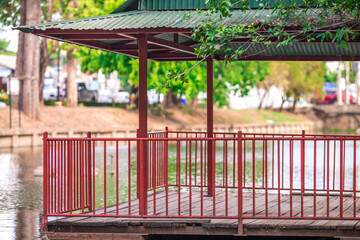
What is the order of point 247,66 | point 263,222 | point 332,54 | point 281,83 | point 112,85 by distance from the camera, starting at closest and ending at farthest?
point 263,222
point 332,54
point 247,66
point 281,83
point 112,85

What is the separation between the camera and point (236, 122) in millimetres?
65062

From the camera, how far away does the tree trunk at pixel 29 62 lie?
145 feet

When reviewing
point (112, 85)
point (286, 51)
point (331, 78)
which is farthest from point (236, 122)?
point (331, 78)

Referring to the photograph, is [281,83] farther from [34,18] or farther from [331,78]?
[331,78]

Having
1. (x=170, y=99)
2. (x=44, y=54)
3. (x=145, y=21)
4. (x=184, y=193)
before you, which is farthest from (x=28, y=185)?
(x=170, y=99)

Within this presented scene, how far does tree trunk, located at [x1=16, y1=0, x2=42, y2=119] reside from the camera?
44.2 m

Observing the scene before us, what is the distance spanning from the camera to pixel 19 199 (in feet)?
56.8

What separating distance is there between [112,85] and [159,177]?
91511 mm

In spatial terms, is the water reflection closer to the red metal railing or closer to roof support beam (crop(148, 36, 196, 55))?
the red metal railing

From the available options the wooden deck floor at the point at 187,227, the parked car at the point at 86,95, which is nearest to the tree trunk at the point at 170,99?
the parked car at the point at 86,95

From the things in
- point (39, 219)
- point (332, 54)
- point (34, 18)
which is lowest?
point (39, 219)

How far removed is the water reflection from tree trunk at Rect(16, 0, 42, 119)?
14.9 m

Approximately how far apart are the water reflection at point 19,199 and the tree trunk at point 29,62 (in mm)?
14901

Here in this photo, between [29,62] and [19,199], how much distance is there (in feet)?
93.9
